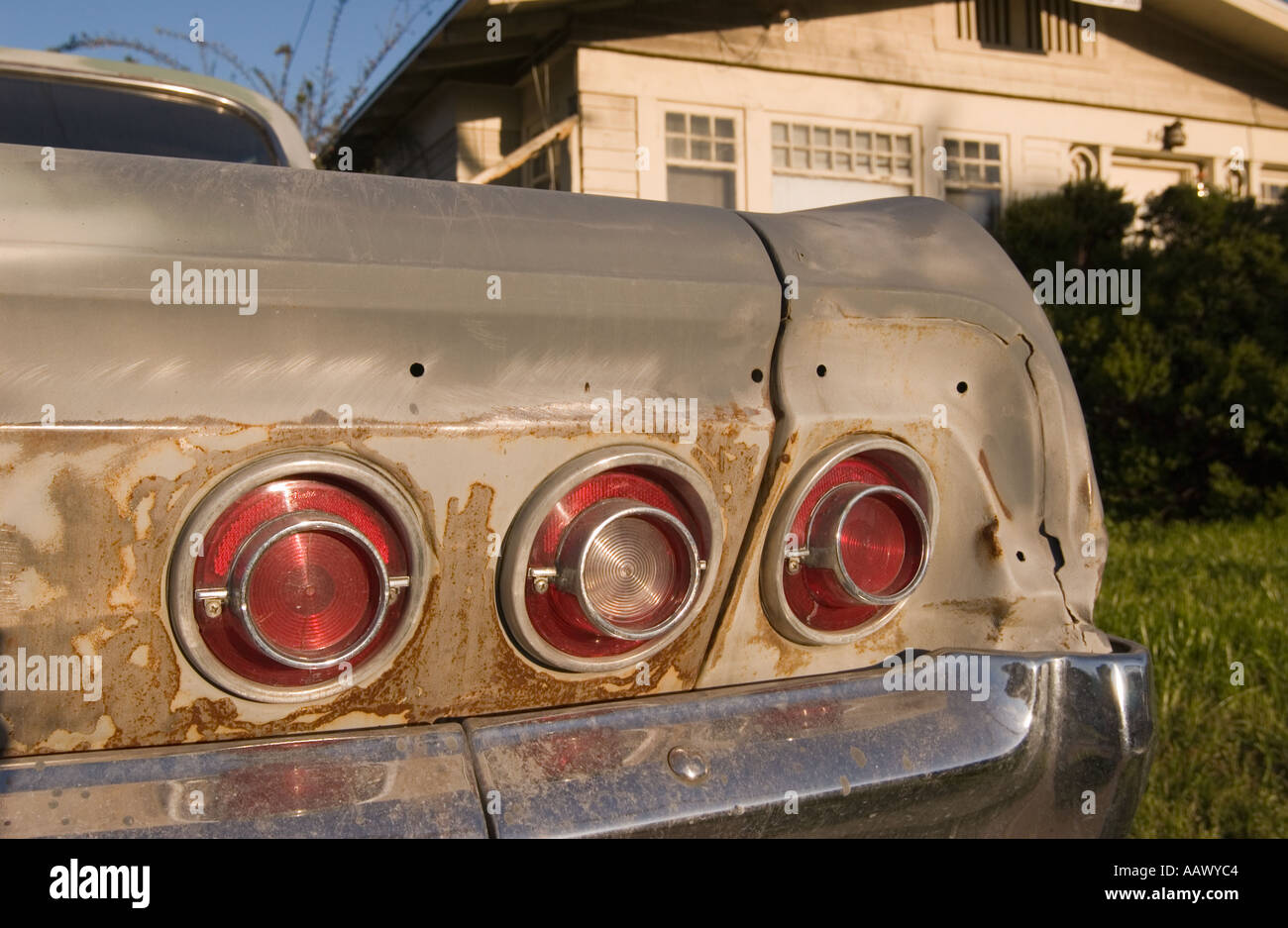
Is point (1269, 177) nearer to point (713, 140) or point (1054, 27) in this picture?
point (1054, 27)

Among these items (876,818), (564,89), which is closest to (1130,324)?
(564,89)

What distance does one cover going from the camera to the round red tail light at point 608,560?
147 centimetres

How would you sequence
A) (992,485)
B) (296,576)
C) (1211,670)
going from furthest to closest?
(1211,670) < (992,485) < (296,576)

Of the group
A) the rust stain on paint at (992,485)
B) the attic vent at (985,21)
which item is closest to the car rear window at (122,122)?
the rust stain on paint at (992,485)

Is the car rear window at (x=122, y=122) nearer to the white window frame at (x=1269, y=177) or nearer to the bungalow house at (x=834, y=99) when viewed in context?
the bungalow house at (x=834, y=99)

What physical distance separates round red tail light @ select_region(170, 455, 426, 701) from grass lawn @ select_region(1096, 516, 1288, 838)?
1662 millimetres

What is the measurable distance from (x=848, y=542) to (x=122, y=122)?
2470 mm

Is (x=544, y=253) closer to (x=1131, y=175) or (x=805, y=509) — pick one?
(x=805, y=509)

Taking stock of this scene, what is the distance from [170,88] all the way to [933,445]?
2565 mm

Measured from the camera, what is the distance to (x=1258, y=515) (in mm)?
7004

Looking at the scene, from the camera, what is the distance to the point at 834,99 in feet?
34.6

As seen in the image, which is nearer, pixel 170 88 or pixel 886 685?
pixel 886 685

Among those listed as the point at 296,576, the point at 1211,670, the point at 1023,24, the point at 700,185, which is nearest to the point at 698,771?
the point at 296,576

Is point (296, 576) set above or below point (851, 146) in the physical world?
below
